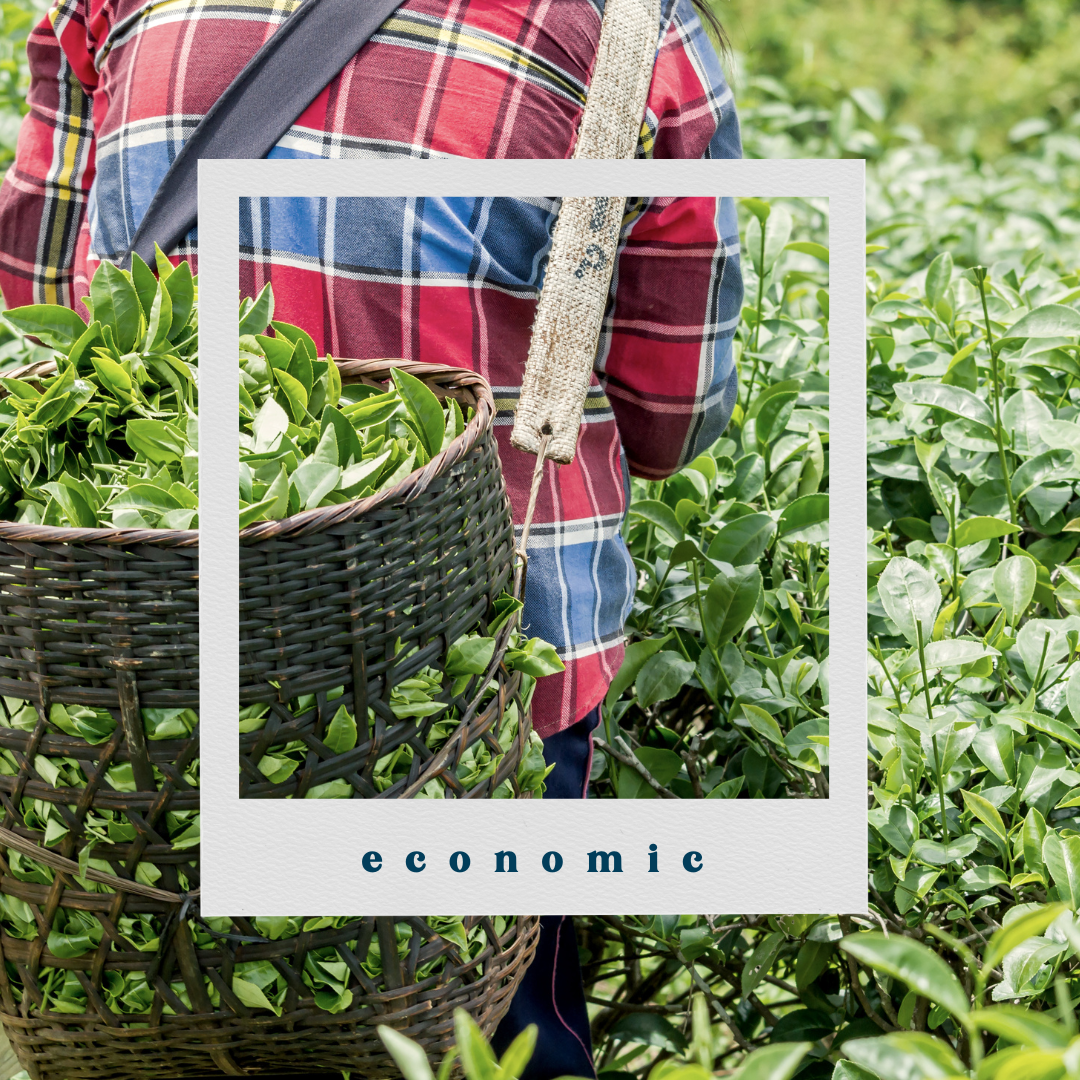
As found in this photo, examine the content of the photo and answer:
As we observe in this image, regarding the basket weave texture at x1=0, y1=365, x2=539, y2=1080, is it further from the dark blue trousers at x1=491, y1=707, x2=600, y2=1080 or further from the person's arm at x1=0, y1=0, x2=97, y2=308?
the person's arm at x1=0, y1=0, x2=97, y2=308

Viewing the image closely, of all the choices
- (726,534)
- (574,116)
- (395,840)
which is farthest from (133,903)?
(574,116)

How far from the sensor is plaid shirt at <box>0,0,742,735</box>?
934 mm

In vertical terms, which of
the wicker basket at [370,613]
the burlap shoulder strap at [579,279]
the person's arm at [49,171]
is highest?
the person's arm at [49,171]

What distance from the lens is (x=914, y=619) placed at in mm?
952

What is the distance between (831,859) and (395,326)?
571 millimetres

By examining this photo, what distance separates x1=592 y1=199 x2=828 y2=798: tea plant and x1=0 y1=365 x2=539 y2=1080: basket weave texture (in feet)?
1.15

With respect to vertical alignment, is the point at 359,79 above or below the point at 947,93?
below

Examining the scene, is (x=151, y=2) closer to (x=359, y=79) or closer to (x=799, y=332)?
(x=359, y=79)

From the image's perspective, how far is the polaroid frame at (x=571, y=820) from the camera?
68 cm

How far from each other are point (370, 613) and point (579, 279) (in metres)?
0.36

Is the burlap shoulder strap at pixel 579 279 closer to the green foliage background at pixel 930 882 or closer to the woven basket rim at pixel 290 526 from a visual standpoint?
the woven basket rim at pixel 290 526

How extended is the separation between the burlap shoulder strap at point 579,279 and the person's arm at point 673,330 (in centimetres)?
10

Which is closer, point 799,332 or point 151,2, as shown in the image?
point 151,2

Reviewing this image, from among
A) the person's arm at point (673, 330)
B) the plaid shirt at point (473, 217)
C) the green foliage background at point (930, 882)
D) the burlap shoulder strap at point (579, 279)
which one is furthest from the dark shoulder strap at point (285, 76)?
the green foliage background at point (930, 882)
